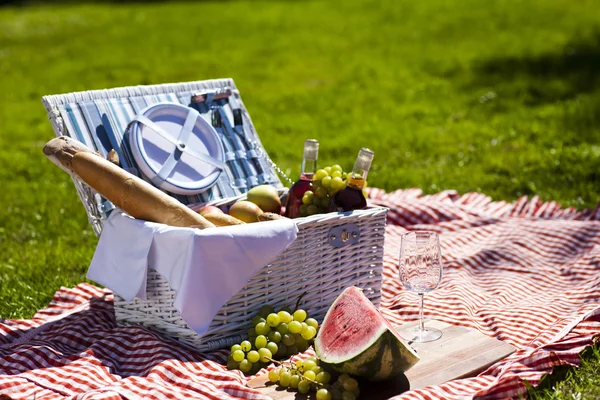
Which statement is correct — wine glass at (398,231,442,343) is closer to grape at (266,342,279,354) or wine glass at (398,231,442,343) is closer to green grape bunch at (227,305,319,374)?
green grape bunch at (227,305,319,374)

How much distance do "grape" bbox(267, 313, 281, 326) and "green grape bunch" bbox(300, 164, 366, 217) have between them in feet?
2.03

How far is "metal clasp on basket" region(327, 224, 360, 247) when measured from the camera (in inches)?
149

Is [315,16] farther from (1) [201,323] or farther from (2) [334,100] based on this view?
(1) [201,323]

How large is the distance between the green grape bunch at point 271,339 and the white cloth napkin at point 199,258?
0.18m

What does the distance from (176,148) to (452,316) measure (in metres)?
1.70

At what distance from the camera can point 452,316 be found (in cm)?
402

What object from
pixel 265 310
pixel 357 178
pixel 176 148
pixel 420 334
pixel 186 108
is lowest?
pixel 420 334

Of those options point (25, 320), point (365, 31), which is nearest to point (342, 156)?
point (25, 320)

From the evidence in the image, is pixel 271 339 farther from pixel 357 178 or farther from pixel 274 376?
pixel 357 178

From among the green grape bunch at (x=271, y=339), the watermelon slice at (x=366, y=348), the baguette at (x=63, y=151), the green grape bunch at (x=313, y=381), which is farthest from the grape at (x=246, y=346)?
the baguette at (x=63, y=151)

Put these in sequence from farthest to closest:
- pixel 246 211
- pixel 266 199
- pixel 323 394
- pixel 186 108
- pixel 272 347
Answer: pixel 186 108 → pixel 266 199 → pixel 246 211 → pixel 272 347 → pixel 323 394

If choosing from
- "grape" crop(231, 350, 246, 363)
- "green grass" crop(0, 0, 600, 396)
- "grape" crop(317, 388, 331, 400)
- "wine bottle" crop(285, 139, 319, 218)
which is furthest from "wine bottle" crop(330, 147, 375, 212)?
"green grass" crop(0, 0, 600, 396)

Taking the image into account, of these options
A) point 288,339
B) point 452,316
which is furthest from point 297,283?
point 452,316

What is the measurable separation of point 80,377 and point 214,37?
10.6 m
